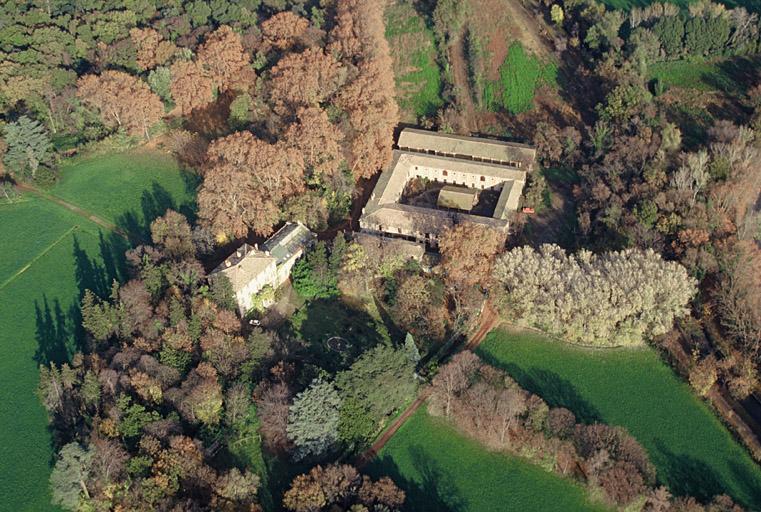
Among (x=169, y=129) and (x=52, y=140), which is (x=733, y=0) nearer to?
(x=169, y=129)

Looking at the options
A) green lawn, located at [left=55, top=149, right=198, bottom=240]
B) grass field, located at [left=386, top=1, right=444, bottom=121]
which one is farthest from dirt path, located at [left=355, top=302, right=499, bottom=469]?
green lawn, located at [left=55, top=149, right=198, bottom=240]

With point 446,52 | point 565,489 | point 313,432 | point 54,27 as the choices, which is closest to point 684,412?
point 565,489

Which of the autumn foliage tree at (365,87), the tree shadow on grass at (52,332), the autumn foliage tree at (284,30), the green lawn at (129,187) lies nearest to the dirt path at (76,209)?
the green lawn at (129,187)

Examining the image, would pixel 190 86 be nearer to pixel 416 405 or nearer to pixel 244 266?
pixel 244 266

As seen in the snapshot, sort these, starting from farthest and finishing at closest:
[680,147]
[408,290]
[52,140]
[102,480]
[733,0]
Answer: [733,0] → [52,140] → [680,147] → [408,290] → [102,480]

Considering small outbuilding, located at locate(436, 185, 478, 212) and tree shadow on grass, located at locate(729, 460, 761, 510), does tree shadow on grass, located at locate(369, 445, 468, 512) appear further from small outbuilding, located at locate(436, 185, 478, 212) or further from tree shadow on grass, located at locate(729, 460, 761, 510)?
small outbuilding, located at locate(436, 185, 478, 212)

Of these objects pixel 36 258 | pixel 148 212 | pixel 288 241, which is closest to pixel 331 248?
pixel 288 241

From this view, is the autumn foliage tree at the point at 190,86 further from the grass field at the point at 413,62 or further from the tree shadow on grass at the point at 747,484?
the tree shadow on grass at the point at 747,484

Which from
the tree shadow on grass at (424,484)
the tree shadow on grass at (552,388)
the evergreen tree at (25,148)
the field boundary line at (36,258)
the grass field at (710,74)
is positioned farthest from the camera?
the grass field at (710,74)
